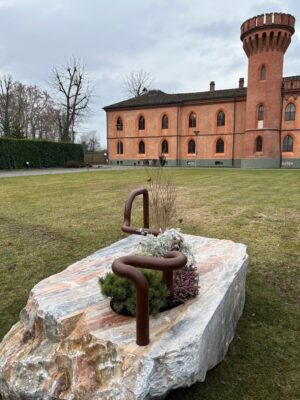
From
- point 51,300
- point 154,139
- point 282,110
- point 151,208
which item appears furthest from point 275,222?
point 154,139

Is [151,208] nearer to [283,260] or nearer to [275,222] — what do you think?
[283,260]

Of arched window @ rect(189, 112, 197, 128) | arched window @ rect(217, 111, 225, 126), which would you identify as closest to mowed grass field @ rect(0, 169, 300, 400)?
arched window @ rect(217, 111, 225, 126)

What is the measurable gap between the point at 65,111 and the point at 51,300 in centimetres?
4157

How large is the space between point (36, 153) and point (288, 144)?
24.3 metres

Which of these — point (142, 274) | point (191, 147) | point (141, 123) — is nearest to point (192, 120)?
point (191, 147)

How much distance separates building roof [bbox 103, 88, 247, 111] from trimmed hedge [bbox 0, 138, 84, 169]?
8.88 metres

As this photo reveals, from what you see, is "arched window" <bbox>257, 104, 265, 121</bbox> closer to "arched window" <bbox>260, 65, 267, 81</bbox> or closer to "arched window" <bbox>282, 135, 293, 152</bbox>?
"arched window" <bbox>260, 65, 267, 81</bbox>

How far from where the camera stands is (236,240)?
210 inches

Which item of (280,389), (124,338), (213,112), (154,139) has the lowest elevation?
(280,389)

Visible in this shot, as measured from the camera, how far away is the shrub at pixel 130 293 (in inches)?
81.1

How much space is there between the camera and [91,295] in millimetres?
2381

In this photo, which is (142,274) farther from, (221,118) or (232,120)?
(221,118)

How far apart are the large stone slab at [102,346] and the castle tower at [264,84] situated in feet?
98.0

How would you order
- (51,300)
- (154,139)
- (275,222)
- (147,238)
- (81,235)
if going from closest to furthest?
1. (51,300)
2. (147,238)
3. (81,235)
4. (275,222)
5. (154,139)
